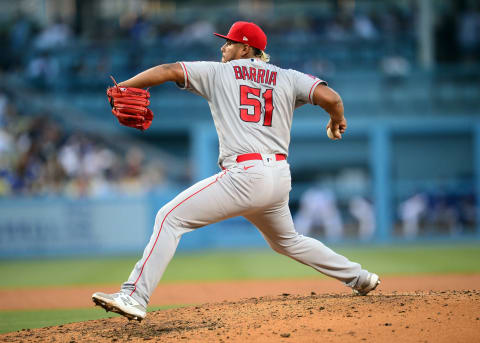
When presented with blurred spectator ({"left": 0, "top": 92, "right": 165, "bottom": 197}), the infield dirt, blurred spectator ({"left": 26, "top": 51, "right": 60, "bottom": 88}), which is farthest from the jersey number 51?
blurred spectator ({"left": 26, "top": 51, "right": 60, "bottom": 88})

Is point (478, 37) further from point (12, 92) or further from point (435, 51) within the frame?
point (12, 92)

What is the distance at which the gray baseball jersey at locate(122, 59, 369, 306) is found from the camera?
3861 millimetres

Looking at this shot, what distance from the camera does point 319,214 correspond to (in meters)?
14.3

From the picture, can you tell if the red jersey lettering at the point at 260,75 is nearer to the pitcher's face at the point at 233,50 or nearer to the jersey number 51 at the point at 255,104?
the jersey number 51 at the point at 255,104

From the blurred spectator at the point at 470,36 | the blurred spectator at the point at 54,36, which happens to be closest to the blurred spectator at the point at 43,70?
the blurred spectator at the point at 54,36

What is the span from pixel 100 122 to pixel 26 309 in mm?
10456

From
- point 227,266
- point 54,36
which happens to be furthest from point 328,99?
point 54,36

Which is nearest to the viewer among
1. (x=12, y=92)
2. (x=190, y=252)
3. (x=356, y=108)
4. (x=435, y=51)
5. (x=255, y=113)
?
(x=255, y=113)

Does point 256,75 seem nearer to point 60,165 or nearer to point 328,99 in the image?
point 328,99

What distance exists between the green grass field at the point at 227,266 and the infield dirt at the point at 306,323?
52.5 inches

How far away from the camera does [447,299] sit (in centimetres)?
436

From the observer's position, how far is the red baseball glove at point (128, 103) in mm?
3932

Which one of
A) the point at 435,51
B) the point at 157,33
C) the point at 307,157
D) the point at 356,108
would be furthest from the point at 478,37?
the point at 157,33

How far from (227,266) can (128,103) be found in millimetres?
5997
